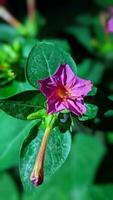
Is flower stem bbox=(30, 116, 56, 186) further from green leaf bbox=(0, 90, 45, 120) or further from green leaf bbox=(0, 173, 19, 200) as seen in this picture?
green leaf bbox=(0, 173, 19, 200)

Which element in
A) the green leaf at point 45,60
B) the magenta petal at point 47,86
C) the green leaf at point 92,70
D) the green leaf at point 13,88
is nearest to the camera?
the magenta petal at point 47,86

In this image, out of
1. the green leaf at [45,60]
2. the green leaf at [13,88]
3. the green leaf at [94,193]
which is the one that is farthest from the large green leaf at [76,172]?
the green leaf at [45,60]

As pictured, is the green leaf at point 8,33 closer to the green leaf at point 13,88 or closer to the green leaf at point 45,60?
the green leaf at point 13,88

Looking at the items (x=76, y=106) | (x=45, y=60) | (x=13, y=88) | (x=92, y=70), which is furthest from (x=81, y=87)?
(x=92, y=70)

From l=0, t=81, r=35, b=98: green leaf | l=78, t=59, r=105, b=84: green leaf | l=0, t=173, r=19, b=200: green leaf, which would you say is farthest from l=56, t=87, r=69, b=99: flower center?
l=0, t=173, r=19, b=200: green leaf

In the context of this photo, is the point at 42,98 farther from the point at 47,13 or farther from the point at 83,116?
the point at 47,13

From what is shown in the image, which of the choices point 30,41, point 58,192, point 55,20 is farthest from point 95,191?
point 55,20
